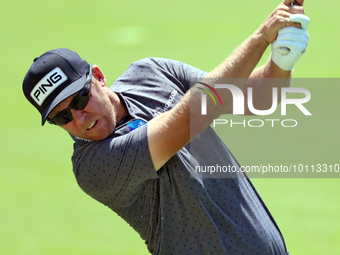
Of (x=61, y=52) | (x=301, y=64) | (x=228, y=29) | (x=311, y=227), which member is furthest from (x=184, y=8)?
(x=61, y=52)

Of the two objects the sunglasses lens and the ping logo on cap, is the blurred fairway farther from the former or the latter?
the ping logo on cap

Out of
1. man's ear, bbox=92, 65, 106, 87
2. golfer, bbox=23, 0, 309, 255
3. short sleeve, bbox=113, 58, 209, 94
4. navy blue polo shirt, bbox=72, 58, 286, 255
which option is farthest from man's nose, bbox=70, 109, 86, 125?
short sleeve, bbox=113, 58, 209, 94

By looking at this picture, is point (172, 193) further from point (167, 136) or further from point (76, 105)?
point (76, 105)

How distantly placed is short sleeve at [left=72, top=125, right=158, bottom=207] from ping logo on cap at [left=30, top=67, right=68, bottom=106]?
1.14 ft

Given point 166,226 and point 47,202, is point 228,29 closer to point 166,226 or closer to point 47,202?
point 47,202

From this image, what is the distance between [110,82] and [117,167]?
13.2 ft

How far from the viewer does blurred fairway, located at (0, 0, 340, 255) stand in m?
4.52

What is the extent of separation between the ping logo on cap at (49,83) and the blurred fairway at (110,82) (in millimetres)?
Result: 2432

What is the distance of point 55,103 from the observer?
230cm

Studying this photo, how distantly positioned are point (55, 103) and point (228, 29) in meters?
4.92

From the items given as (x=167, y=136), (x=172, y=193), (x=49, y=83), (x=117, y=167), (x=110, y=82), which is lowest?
(x=110, y=82)

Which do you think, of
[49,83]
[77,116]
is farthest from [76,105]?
[49,83]

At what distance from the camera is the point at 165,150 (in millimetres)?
2256

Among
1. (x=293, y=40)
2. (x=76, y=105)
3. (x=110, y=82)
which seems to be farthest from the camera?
(x=110, y=82)
